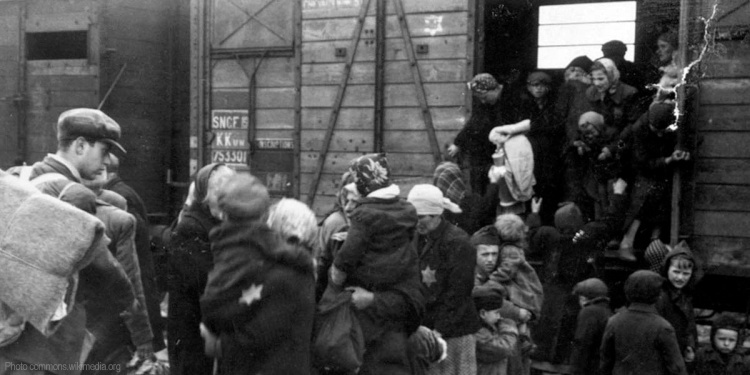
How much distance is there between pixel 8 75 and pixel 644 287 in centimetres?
947

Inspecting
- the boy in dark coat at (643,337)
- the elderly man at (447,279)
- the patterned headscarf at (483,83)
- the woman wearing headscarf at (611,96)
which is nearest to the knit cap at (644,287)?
the boy in dark coat at (643,337)

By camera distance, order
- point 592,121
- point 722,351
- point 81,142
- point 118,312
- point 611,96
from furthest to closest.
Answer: point 611,96
point 592,121
point 722,351
point 81,142
point 118,312

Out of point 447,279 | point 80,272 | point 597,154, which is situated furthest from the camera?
point 597,154

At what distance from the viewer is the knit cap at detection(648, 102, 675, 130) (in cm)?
676

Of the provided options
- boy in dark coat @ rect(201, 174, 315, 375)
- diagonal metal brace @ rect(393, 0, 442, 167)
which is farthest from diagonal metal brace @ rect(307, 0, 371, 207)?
boy in dark coat @ rect(201, 174, 315, 375)

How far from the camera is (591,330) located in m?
5.95

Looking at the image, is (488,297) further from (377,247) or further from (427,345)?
(377,247)

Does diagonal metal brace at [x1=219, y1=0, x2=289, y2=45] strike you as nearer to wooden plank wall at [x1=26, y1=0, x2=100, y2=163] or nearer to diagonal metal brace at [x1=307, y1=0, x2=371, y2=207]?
diagonal metal brace at [x1=307, y1=0, x2=371, y2=207]

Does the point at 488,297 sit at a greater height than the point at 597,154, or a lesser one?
lesser

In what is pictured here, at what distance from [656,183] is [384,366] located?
3.67 m

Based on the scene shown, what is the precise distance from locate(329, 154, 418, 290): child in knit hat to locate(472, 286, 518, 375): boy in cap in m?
1.22

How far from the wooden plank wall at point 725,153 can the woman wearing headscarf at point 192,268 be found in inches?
177

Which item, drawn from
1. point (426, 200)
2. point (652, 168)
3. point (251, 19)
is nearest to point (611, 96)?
point (652, 168)

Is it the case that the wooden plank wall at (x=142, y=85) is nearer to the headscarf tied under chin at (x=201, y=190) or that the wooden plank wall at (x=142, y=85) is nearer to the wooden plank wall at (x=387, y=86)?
the wooden plank wall at (x=387, y=86)
